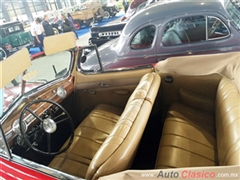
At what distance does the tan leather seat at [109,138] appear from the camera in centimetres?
124

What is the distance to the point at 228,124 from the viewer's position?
1607mm

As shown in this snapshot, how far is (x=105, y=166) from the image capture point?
1.21 metres

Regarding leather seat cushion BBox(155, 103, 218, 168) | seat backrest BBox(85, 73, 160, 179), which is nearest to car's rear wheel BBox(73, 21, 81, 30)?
leather seat cushion BBox(155, 103, 218, 168)

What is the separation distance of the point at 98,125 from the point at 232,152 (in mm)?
1346

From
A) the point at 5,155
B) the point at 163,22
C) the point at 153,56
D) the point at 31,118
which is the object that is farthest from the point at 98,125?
the point at 163,22

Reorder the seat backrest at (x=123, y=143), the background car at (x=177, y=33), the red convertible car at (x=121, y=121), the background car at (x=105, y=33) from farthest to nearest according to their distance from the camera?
the background car at (x=105, y=33)
the background car at (x=177, y=33)
the red convertible car at (x=121, y=121)
the seat backrest at (x=123, y=143)

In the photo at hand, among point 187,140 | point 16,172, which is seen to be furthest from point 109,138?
point 187,140

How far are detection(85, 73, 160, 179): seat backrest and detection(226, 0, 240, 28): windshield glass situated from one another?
296cm

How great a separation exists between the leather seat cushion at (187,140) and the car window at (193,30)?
4.88 ft

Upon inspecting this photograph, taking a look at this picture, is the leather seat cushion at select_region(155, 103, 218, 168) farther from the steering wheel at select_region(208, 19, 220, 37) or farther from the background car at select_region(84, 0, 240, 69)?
the steering wheel at select_region(208, 19, 220, 37)

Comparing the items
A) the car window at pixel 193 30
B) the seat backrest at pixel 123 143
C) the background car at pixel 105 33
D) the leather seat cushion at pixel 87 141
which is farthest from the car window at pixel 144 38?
the seat backrest at pixel 123 143

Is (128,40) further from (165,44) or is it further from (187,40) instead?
(187,40)

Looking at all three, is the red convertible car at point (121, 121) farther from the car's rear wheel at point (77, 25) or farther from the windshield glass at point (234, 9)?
the car's rear wheel at point (77, 25)

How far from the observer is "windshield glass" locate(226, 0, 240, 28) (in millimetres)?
3729
